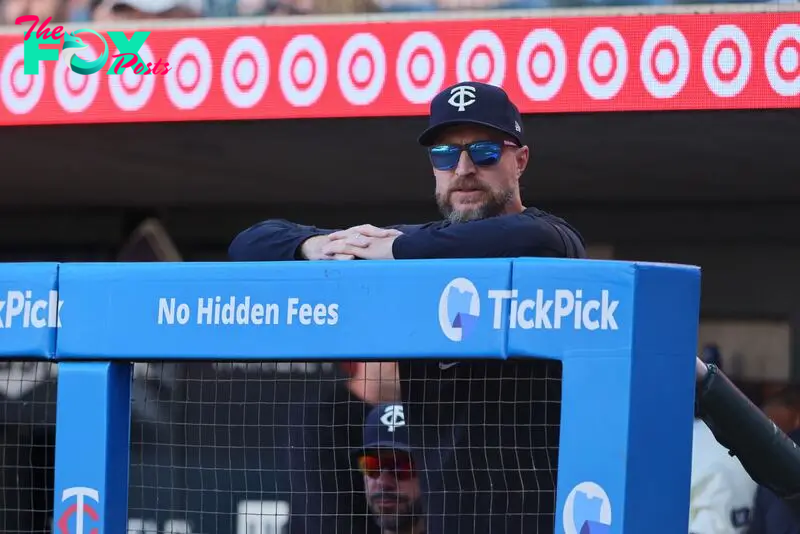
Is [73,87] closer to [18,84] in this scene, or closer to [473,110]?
[18,84]

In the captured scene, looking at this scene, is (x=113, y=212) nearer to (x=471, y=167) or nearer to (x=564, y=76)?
(x=564, y=76)

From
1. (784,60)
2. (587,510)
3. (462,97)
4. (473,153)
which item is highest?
(784,60)

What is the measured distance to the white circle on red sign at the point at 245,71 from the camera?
9008 millimetres

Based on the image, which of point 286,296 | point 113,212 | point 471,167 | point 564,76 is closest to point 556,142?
point 564,76

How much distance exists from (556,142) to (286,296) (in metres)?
7.52

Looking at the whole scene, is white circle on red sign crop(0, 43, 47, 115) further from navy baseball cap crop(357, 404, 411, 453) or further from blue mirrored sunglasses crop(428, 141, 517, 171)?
navy baseball cap crop(357, 404, 411, 453)

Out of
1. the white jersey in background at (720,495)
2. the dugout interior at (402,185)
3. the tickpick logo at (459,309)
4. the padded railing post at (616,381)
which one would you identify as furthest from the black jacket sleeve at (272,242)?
the dugout interior at (402,185)

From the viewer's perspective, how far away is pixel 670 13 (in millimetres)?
8398

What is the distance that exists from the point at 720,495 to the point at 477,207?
2545 millimetres

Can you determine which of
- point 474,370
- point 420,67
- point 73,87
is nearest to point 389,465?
point 474,370

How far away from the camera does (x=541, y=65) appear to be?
28.1ft

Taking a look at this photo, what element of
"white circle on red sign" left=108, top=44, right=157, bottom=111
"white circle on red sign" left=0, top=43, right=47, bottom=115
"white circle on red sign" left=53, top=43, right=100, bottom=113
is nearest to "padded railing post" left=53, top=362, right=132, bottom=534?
"white circle on red sign" left=108, top=44, right=157, bottom=111

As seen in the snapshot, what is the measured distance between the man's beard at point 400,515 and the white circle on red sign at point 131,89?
278 inches

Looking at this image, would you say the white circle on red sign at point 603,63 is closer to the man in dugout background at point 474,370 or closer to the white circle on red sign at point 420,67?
the white circle on red sign at point 420,67
